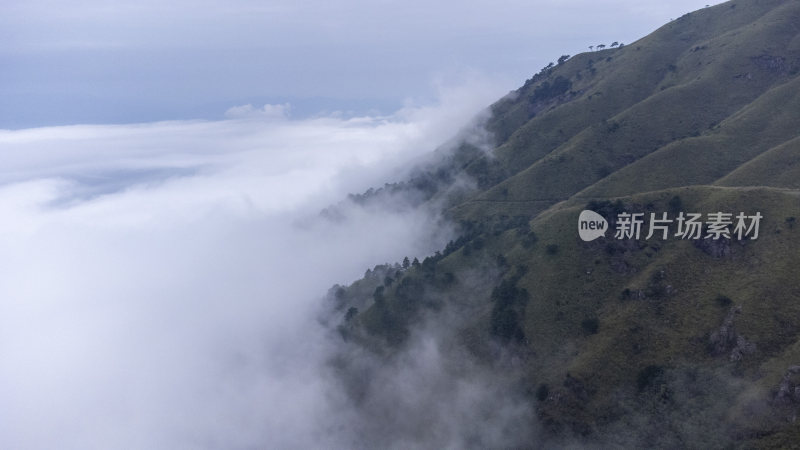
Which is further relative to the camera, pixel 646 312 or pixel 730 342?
pixel 646 312

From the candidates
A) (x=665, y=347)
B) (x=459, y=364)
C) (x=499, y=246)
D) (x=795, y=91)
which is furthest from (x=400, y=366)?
(x=795, y=91)

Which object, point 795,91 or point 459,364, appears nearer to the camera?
point 459,364

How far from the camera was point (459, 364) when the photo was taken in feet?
417

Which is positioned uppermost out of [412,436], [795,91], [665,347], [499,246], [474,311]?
[795,91]

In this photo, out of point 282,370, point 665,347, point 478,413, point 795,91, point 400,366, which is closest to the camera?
point 665,347

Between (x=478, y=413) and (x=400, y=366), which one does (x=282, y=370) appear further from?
(x=478, y=413)

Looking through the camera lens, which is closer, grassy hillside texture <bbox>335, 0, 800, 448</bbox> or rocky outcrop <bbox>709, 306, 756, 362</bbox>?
grassy hillside texture <bbox>335, 0, 800, 448</bbox>

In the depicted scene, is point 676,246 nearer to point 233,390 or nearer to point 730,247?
point 730,247

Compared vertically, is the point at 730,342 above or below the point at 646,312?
below

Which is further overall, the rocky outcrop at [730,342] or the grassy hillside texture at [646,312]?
the rocky outcrop at [730,342]

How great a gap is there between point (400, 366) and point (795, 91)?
175726mm

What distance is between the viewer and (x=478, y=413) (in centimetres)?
11369

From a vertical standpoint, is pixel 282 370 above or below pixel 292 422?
above

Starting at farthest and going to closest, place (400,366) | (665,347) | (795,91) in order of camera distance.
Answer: (795,91) → (400,366) → (665,347)
